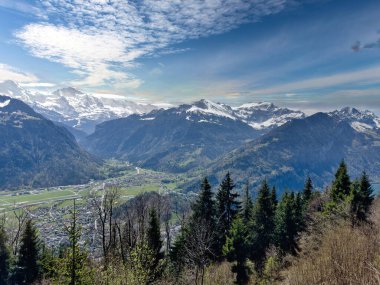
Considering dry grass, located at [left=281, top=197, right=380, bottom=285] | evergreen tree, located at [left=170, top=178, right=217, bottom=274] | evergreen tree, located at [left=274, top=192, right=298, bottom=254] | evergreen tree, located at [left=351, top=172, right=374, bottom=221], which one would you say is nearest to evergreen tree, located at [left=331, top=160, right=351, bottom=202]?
evergreen tree, located at [left=351, top=172, right=374, bottom=221]

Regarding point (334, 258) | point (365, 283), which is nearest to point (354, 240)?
point (334, 258)

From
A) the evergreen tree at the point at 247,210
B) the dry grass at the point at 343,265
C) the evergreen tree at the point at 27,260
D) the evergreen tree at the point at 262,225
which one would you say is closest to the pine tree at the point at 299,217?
the evergreen tree at the point at 262,225

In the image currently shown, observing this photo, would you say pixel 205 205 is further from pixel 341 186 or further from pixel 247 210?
pixel 341 186

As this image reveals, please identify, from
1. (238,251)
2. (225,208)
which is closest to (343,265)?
(238,251)

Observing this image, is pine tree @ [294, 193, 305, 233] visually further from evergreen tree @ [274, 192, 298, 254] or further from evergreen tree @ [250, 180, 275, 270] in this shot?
evergreen tree @ [250, 180, 275, 270]

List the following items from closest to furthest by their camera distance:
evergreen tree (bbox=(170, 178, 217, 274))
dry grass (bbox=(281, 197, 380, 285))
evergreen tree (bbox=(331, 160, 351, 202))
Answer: dry grass (bbox=(281, 197, 380, 285)), evergreen tree (bbox=(170, 178, 217, 274)), evergreen tree (bbox=(331, 160, 351, 202))

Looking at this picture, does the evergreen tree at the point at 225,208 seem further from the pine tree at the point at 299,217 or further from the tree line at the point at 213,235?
the pine tree at the point at 299,217
